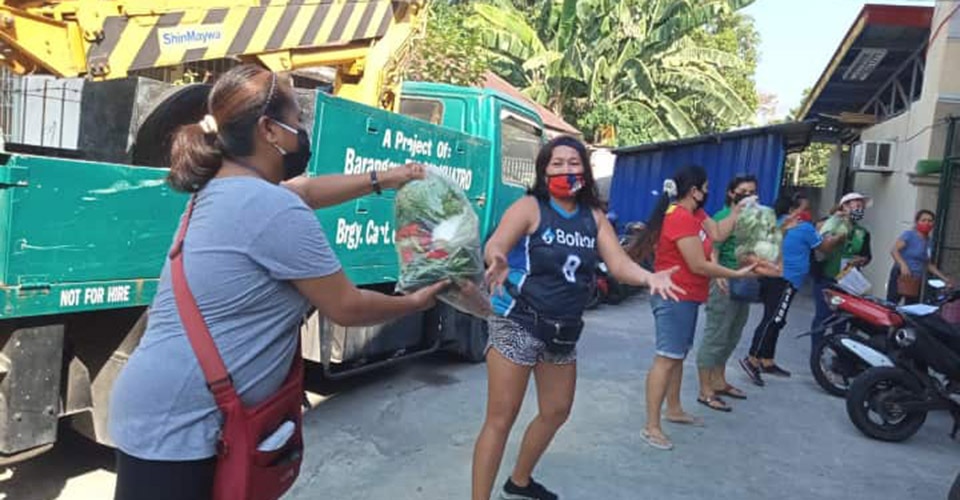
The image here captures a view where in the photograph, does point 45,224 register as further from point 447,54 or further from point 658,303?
point 447,54

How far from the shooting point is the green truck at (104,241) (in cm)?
284

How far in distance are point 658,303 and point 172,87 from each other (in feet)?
10.1

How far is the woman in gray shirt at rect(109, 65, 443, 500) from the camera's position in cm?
168

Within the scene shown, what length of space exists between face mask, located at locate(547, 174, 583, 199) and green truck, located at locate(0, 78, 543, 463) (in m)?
→ 1.50

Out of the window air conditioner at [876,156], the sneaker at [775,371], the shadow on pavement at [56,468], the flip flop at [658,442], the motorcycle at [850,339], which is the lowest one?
the shadow on pavement at [56,468]

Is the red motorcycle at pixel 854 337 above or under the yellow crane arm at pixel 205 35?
under

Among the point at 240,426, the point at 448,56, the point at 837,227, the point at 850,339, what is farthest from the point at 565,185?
the point at 448,56

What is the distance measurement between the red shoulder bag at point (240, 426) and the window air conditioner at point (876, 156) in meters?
12.0

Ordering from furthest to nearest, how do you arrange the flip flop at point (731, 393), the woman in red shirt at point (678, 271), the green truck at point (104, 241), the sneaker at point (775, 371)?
the sneaker at point (775, 371)
the flip flop at point (731, 393)
the woman in red shirt at point (678, 271)
the green truck at point (104, 241)

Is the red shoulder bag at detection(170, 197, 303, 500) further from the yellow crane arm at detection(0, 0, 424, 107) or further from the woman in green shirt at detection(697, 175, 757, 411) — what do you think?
the woman in green shirt at detection(697, 175, 757, 411)

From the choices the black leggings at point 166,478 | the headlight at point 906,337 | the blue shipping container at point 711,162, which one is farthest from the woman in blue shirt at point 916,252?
the black leggings at point 166,478

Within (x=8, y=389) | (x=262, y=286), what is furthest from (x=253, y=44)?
(x=262, y=286)

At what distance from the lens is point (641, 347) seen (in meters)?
8.03

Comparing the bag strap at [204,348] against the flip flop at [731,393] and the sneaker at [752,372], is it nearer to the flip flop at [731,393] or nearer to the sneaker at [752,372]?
the flip flop at [731,393]
